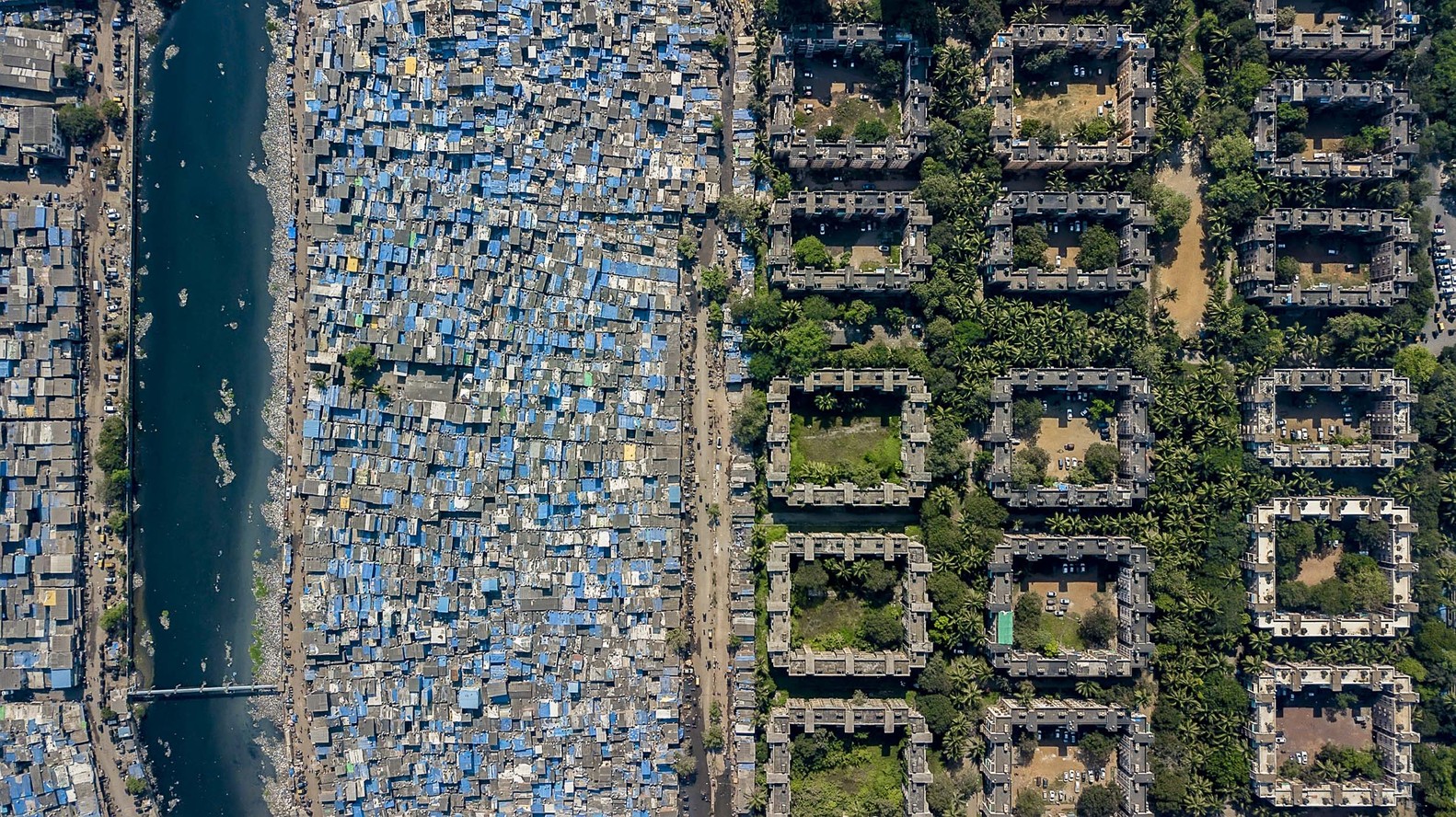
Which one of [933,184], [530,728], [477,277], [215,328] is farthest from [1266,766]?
[215,328]

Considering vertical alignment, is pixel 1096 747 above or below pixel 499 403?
below

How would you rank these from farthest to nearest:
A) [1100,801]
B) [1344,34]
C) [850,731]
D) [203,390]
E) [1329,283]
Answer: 1. [203,390]
2. [1329,283]
3. [1344,34]
4. [850,731]
5. [1100,801]

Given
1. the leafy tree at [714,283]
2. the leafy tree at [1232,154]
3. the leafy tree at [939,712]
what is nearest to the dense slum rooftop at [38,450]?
the leafy tree at [714,283]

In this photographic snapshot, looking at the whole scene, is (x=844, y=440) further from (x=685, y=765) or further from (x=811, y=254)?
(x=685, y=765)

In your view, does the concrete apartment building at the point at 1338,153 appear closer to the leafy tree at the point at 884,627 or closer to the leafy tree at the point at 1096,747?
the leafy tree at the point at 884,627

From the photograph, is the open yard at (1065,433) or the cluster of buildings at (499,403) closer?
the cluster of buildings at (499,403)

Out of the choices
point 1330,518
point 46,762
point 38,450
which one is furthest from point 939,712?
point 38,450
